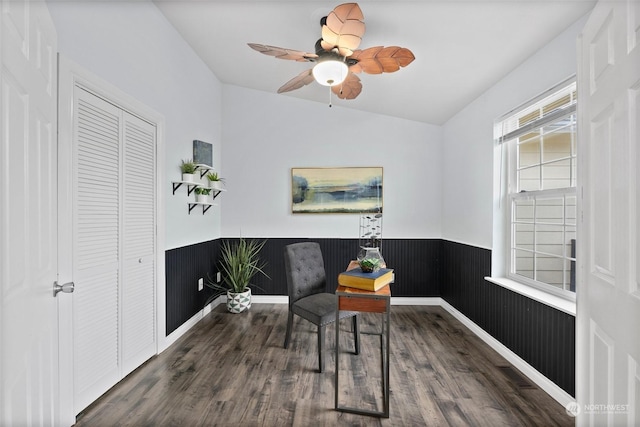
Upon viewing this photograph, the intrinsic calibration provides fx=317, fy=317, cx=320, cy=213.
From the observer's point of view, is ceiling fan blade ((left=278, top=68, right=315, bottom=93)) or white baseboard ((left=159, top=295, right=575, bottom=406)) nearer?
white baseboard ((left=159, top=295, right=575, bottom=406))

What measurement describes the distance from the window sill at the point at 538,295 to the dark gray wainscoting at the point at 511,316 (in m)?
0.04

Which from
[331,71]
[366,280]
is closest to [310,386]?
[366,280]

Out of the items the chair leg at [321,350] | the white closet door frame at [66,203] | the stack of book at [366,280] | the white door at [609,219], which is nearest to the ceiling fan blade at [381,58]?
the white door at [609,219]

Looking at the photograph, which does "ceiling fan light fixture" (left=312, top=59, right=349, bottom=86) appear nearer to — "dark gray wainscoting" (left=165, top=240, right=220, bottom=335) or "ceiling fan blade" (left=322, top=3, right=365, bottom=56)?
"ceiling fan blade" (left=322, top=3, right=365, bottom=56)

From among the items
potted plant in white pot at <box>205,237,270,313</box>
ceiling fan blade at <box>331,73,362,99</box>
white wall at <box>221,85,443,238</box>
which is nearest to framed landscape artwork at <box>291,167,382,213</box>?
white wall at <box>221,85,443,238</box>

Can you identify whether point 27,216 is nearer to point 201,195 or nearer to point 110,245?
point 110,245

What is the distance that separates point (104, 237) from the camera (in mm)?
2188

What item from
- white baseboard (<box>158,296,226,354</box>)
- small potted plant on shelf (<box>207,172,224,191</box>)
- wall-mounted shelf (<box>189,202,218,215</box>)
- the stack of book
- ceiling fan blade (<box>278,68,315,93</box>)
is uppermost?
ceiling fan blade (<box>278,68,315,93</box>)

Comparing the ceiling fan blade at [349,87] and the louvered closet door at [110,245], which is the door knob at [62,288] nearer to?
the louvered closet door at [110,245]

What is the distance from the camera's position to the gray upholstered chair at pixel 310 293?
2545 millimetres

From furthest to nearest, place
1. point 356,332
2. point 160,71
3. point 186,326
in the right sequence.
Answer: point 186,326 < point 160,71 < point 356,332

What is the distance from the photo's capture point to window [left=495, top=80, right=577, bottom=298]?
Result: 2.25 meters

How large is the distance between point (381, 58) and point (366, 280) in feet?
4.90

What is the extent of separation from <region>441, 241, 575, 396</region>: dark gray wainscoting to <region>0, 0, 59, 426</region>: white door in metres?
2.64
